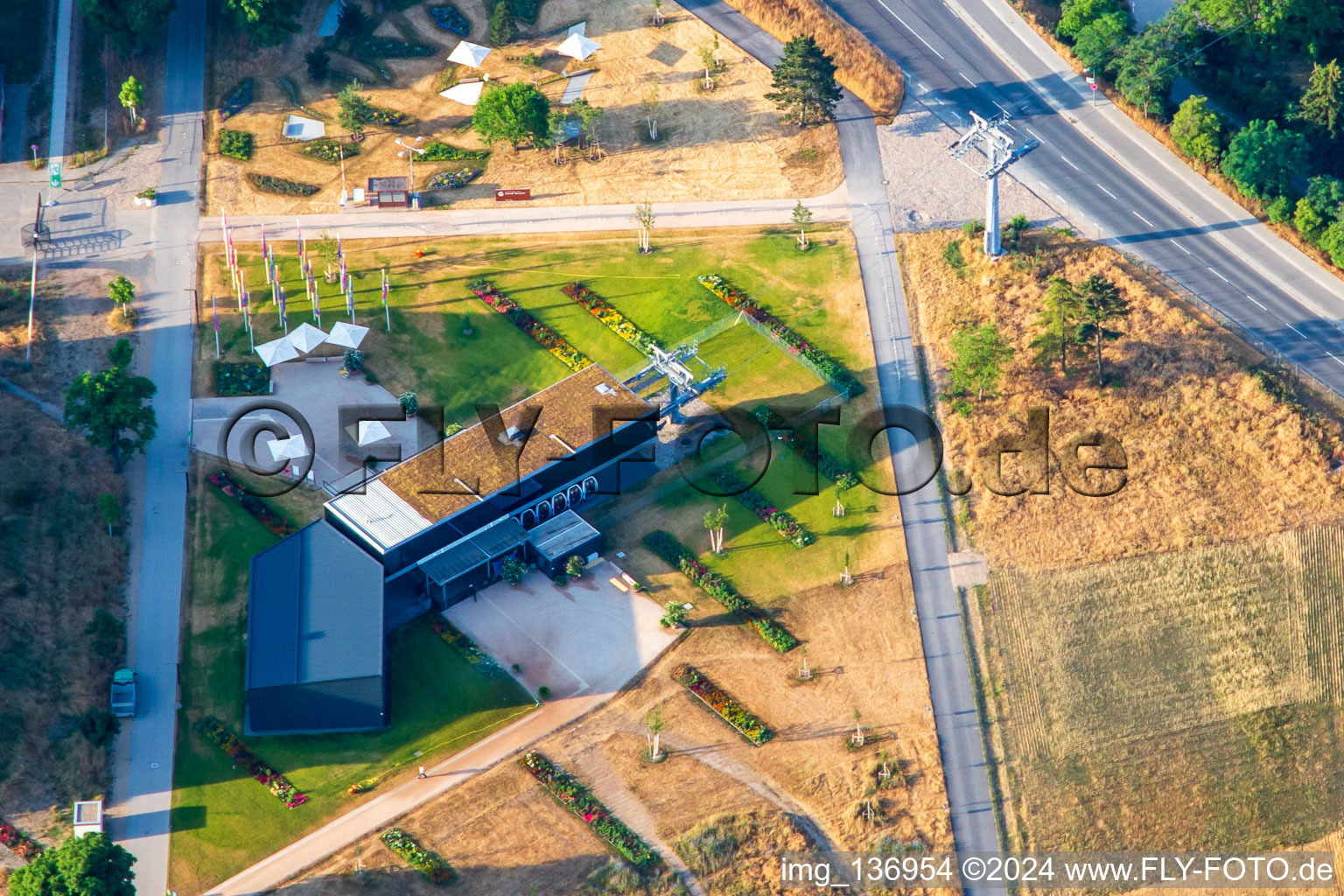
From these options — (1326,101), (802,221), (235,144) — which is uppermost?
(235,144)

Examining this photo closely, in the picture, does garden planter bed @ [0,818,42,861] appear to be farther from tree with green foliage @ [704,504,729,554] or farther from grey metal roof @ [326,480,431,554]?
tree with green foliage @ [704,504,729,554]

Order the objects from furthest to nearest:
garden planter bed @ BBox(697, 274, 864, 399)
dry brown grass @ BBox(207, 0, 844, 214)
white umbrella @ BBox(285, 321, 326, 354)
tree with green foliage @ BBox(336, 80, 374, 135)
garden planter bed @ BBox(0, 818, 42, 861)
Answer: tree with green foliage @ BBox(336, 80, 374, 135) → dry brown grass @ BBox(207, 0, 844, 214) → garden planter bed @ BBox(697, 274, 864, 399) → white umbrella @ BBox(285, 321, 326, 354) → garden planter bed @ BBox(0, 818, 42, 861)

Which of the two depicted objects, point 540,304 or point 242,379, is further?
point 540,304

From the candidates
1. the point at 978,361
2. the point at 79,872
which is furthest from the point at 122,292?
the point at 978,361

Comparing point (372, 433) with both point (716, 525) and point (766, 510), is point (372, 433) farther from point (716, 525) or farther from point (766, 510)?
point (766, 510)

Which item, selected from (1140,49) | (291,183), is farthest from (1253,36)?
(291,183)

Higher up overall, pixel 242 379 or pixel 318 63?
pixel 318 63

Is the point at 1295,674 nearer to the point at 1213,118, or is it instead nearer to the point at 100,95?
the point at 1213,118

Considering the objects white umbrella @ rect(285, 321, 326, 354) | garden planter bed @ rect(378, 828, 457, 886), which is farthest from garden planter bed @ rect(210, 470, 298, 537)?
garden planter bed @ rect(378, 828, 457, 886)
